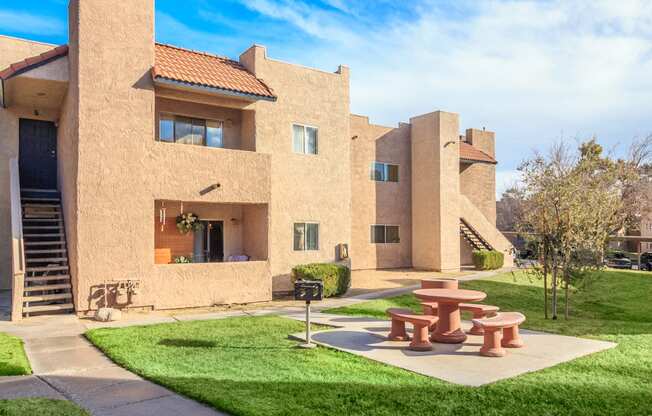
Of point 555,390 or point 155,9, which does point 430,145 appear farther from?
point 555,390

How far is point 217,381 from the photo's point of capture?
711 centimetres

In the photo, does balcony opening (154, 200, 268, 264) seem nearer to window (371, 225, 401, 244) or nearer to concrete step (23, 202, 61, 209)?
concrete step (23, 202, 61, 209)

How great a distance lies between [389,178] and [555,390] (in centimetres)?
2021

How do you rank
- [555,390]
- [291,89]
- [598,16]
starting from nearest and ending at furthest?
[555,390]
[598,16]
[291,89]

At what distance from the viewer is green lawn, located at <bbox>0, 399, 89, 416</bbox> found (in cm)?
573

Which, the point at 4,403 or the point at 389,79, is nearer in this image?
the point at 4,403

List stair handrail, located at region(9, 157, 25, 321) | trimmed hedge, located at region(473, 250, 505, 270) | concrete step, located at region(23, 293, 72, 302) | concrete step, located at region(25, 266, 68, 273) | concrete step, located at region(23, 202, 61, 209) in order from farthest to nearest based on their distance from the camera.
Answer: trimmed hedge, located at region(473, 250, 505, 270)
concrete step, located at region(23, 202, 61, 209)
concrete step, located at region(25, 266, 68, 273)
concrete step, located at region(23, 293, 72, 302)
stair handrail, located at region(9, 157, 25, 321)

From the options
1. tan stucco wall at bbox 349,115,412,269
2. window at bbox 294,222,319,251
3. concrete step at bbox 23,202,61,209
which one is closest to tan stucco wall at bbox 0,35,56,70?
concrete step at bbox 23,202,61,209

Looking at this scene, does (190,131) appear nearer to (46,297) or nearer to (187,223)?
(187,223)

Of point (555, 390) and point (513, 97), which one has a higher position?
point (513, 97)

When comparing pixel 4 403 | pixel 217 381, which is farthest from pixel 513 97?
pixel 4 403

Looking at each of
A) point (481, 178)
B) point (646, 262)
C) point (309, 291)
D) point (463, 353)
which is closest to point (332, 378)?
point (309, 291)

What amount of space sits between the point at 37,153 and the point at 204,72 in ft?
26.2

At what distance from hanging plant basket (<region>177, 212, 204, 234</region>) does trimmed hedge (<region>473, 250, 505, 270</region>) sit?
52.2 feet
